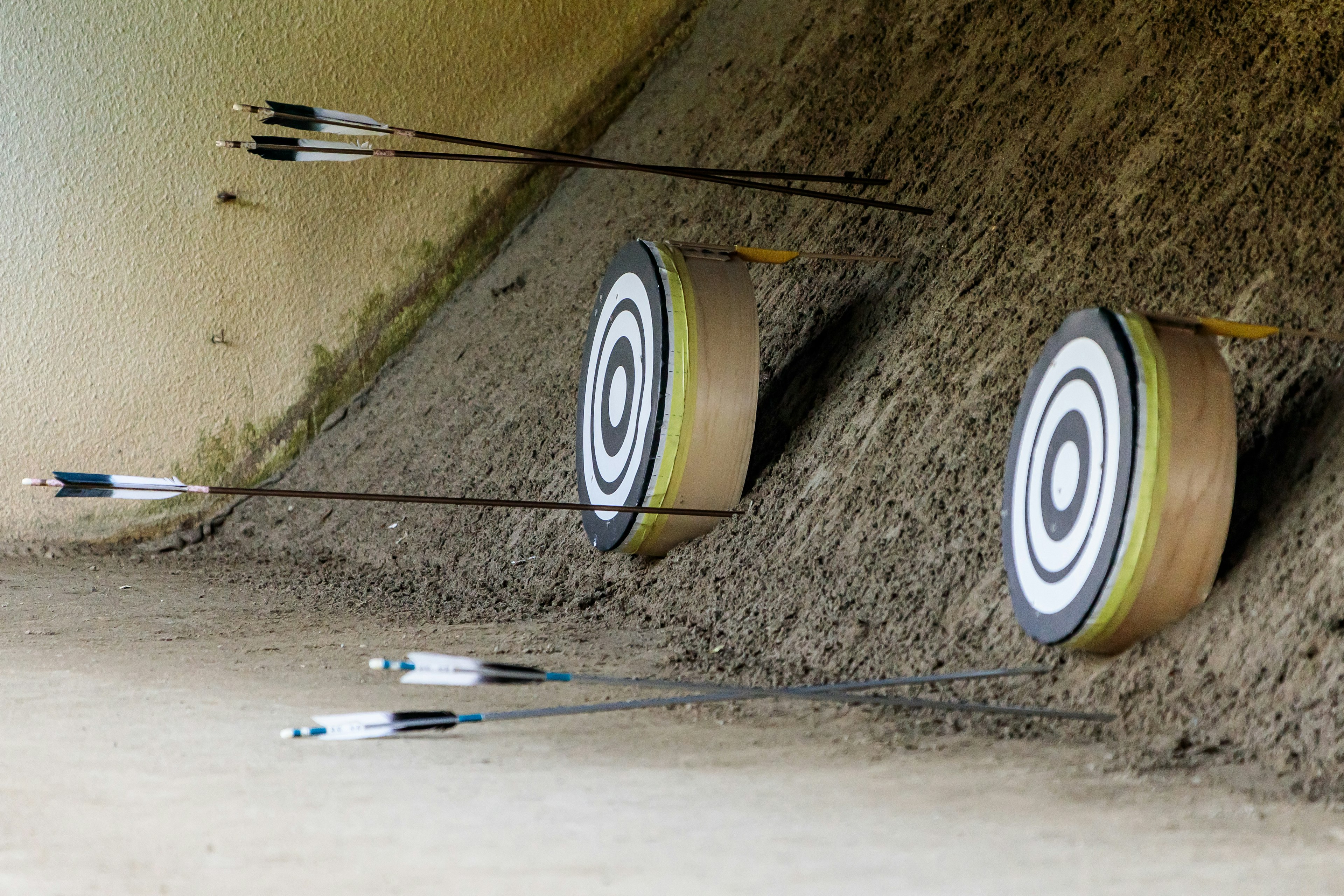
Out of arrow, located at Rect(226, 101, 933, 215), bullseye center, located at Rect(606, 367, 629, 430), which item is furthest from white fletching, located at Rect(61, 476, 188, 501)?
bullseye center, located at Rect(606, 367, 629, 430)

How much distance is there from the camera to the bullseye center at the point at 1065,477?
2.55 metres

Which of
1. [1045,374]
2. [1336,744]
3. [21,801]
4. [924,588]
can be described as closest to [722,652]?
[924,588]

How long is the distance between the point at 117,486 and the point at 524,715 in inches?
39.6

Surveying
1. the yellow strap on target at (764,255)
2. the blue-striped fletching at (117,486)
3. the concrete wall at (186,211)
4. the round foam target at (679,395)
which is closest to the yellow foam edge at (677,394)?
the round foam target at (679,395)

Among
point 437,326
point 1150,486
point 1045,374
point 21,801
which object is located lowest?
point 21,801

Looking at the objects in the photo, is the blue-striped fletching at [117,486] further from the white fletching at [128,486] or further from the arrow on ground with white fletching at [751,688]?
the arrow on ground with white fletching at [751,688]

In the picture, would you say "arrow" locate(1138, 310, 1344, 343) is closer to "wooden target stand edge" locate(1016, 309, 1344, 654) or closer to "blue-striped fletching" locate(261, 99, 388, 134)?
"wooden target stand edge" locate(1016, 309, 1344, 654)

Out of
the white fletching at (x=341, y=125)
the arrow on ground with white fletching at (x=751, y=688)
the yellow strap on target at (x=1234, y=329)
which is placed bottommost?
the arrow on ground with white fletching at (x=751, y=688)

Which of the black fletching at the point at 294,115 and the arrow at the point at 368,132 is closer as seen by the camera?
the arrow at the point at 368,132

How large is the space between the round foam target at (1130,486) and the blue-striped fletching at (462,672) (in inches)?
39.7

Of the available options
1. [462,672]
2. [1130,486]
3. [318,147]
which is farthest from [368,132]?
[1130,486]

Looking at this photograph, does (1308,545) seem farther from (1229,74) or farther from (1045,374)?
(1229,74)

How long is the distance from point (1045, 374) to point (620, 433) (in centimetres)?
145

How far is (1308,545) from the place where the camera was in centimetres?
229
